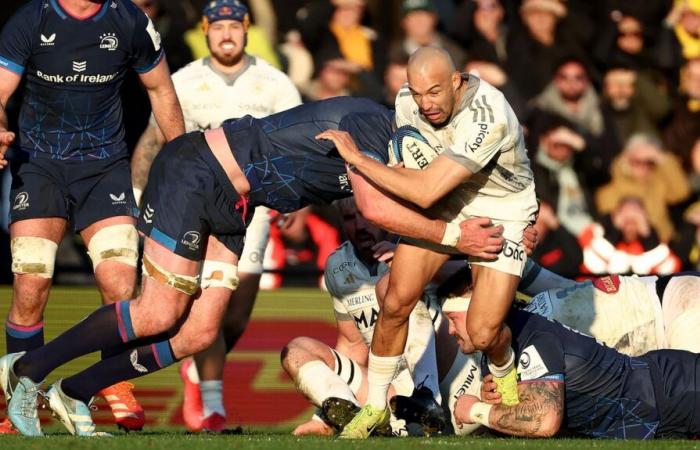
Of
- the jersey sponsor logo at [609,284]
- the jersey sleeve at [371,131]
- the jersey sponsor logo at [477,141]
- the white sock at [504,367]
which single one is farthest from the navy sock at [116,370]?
the jersey sponsor logo at [609,284]

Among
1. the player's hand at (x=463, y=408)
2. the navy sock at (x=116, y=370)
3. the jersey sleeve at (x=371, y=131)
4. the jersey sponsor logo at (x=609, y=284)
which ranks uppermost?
the jersey sleeve at (x=371, y=131)

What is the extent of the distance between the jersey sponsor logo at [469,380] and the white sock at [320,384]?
28.4 inches

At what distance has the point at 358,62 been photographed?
15.1 m

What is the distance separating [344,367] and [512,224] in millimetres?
1587

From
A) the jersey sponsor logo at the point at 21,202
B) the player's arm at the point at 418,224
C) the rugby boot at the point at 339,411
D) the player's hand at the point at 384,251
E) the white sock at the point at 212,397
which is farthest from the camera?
the white sock at the point at 212,397

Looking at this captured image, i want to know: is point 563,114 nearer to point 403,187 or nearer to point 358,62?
point 358,62

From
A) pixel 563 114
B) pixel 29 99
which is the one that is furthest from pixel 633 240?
pixel 29 99

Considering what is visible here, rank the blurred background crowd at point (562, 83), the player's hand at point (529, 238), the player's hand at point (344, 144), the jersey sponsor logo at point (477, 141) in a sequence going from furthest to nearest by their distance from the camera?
1. the blurred background crowd at point (562, 83)
2. the player's hand at point (529, 238)
3. the player's hand at point (344, 144)
4. the jersey sponsor logo at point (477, 141)

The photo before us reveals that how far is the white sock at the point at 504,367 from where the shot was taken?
9469 millimetres

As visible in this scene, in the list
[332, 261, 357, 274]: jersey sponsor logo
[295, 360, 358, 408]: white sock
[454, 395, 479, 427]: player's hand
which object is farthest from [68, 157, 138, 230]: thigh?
[454, 395, 479, 427]: player's hand

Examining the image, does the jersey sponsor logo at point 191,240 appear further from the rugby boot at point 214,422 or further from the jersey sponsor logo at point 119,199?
the rugby boot at point 214,422

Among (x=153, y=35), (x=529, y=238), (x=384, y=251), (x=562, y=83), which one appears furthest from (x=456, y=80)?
(x=562, y=83)

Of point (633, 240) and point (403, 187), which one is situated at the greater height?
point (403, 187)

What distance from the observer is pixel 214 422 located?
11.2 metres
